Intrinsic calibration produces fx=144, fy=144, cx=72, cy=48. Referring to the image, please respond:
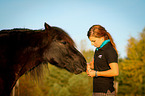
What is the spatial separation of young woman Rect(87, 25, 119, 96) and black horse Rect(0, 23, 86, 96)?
0.44m

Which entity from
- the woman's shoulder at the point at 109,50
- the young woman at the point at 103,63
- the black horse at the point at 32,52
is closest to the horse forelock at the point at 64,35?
the black horse at the point at 32,52

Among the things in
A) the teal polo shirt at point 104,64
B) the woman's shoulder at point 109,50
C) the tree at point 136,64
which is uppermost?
the woman's shoulder at point 109,50

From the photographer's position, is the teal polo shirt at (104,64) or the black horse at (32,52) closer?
the teal polo shirt at (104,64)

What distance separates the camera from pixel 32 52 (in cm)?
253

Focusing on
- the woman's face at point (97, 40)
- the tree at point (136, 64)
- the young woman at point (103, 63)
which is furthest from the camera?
the tree at point (136, 64)

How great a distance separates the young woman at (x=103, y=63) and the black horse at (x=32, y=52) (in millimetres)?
443

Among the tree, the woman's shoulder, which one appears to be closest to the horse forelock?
the woman's shoulder

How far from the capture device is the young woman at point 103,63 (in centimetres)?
205

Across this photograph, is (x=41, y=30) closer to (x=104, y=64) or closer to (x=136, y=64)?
(x=104, y=64)

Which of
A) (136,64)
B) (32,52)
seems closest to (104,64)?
(32,52)

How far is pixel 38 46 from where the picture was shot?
2.56 meters

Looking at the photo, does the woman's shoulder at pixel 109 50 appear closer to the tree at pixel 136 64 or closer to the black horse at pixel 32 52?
the black horse at pixel 32 52

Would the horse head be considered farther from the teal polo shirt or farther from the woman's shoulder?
the woman's shoulder

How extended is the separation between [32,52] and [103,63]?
48.5 inches
